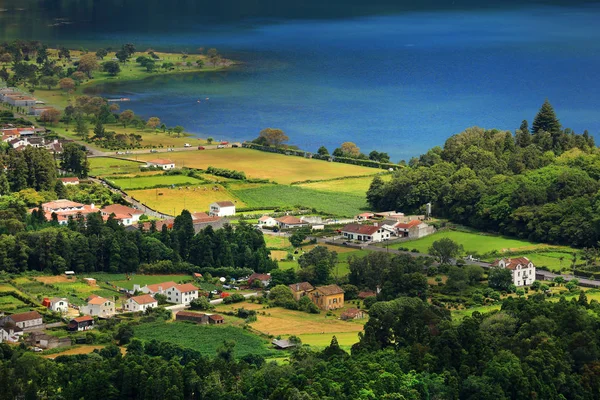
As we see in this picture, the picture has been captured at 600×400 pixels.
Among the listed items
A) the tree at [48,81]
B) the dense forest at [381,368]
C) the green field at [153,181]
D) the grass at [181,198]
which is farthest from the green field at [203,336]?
the tree at [48,81]

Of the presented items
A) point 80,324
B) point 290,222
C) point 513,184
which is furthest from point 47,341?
point 513,184

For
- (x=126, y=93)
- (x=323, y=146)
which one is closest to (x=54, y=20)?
(x=126, y=93)

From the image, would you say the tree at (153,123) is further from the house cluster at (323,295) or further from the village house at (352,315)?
the village house at (352,315)

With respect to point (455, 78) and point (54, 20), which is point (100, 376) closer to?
point (455, 78)

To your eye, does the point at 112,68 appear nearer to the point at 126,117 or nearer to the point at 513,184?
the point at 126,117

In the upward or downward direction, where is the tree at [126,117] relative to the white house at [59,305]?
upward
